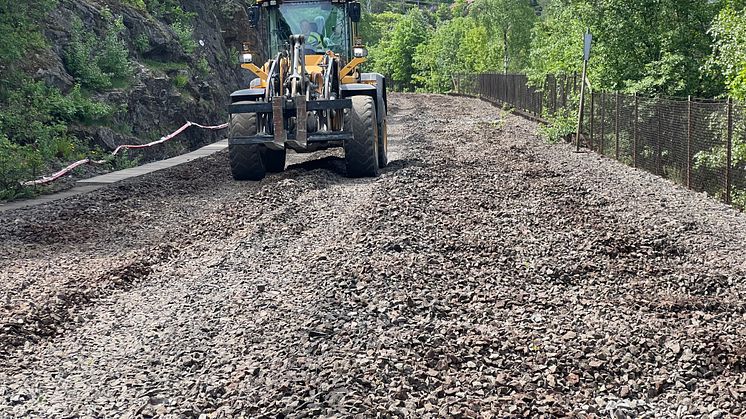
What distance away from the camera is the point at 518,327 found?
594cm

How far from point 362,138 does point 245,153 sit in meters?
2.26

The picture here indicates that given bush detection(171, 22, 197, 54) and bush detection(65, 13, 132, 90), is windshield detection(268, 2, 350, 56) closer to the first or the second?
bush detection(65, 13, 132, 90)

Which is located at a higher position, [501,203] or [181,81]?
[181,81]

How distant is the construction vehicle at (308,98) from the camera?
13516 mm

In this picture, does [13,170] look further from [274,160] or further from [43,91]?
[43,91]

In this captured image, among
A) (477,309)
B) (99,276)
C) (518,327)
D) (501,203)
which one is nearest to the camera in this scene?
(518,327)

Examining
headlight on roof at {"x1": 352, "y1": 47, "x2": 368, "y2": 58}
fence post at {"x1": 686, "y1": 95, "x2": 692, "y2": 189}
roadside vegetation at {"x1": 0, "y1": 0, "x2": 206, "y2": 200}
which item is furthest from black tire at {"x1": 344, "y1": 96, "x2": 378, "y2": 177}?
roadside vegetation at {"x1": 0, "y1": 0, "x2": 206, "y2": 200}

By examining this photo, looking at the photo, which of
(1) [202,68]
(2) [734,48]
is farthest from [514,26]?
(2) [734,48]

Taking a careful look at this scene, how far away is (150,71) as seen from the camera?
2453 centimetres

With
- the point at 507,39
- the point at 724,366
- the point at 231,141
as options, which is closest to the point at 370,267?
the point at 724,366

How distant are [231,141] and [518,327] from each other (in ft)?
29.4

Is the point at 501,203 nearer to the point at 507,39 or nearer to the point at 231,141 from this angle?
the point at 231,141

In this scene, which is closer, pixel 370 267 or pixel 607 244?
pixel 370 267

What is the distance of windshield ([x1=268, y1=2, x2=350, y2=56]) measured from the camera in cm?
1581
